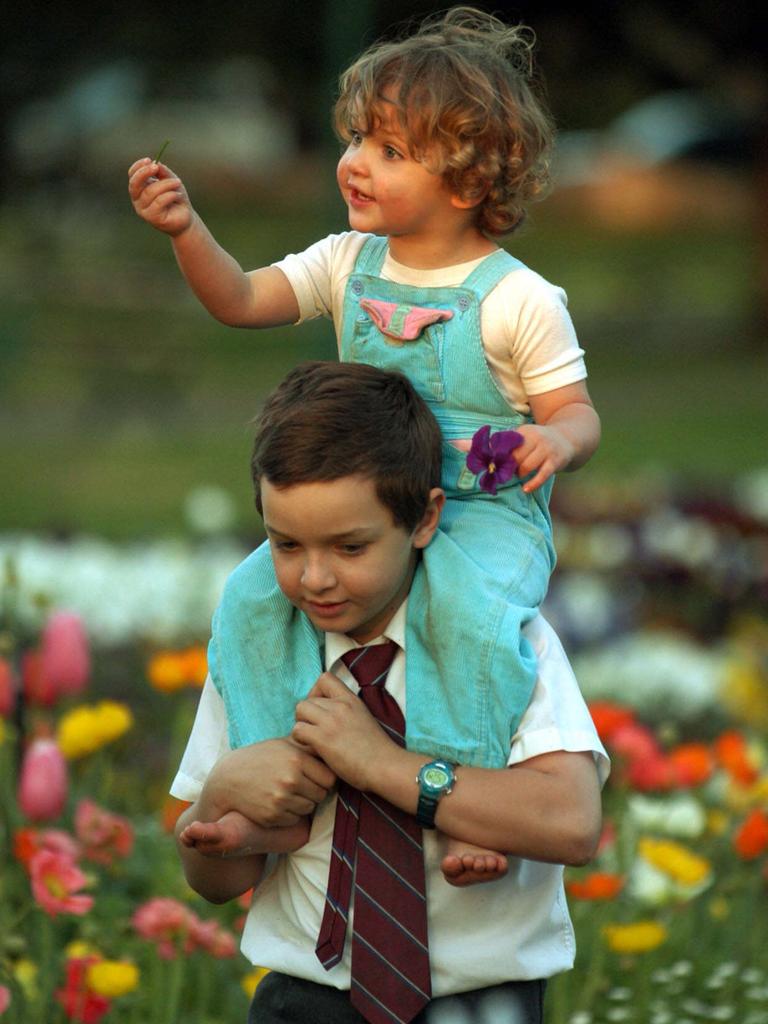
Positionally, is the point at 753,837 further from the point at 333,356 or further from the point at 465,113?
the point at 333,356

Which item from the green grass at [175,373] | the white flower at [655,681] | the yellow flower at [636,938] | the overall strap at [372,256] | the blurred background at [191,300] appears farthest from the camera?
the blurred background at [191,300]

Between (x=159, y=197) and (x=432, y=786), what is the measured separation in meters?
0.76

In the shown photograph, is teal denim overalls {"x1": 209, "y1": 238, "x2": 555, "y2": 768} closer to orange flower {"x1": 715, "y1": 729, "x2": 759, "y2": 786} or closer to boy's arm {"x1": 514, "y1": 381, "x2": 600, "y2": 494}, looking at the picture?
boy's arm {"x1": 514, "y1": 381, "x2": 600, "y2": 494}

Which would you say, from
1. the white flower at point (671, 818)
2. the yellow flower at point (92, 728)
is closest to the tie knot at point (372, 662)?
the yellow flower at point (92, 728)

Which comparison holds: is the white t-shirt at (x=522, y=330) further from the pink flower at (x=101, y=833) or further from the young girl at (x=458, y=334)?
the pink flower at (x=101, y=833)

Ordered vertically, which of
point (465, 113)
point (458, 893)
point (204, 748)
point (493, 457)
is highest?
point (465, 113)

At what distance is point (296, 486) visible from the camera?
2.07 m

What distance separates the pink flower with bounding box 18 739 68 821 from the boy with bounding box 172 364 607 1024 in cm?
85

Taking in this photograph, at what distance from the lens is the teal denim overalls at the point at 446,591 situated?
210cm

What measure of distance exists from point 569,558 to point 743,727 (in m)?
1.52

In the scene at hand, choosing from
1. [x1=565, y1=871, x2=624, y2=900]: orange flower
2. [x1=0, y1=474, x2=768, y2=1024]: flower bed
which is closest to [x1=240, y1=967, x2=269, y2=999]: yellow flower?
[x1=0, y1=474, x2=768, y2=1024]: flower bed

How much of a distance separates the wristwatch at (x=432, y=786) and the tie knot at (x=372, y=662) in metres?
0.16

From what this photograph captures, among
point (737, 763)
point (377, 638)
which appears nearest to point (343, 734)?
point (377, 638)

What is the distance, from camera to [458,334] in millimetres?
2135
